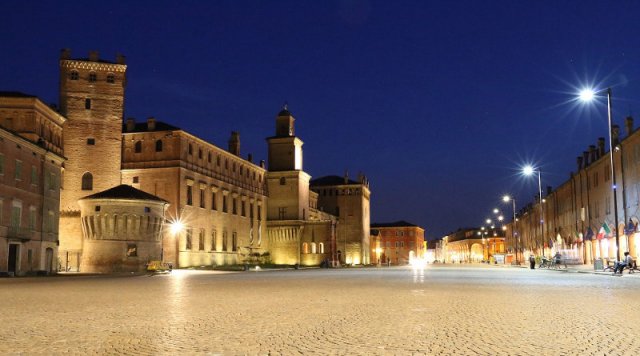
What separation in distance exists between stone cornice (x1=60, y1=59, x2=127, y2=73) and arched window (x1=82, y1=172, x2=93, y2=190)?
9996 millimetres

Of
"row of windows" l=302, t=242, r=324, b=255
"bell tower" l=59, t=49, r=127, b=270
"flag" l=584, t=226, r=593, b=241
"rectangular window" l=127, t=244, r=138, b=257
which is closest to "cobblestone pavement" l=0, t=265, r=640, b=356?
"rectangular window" l=127, t=244, r=138, b=257

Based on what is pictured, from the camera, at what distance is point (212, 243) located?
69312 millimetres

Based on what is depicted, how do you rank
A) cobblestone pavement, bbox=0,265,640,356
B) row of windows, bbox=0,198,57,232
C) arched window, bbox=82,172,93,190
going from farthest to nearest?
arched window, bbox=82,172,93,190 < row of windows, bbox=0,198,57,232 < cobblestone pavement, bbox=0,265,640,356

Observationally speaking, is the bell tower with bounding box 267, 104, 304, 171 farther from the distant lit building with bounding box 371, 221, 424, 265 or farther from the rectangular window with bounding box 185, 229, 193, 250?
the distant lit building with bounding box 371, 221, 424, 265

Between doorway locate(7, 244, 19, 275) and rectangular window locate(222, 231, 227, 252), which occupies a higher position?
rectangular window locate(222, 231, 227, 252)

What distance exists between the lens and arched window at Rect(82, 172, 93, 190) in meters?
60.7

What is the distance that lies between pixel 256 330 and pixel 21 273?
35.6m

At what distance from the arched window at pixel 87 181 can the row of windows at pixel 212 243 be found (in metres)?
10.0

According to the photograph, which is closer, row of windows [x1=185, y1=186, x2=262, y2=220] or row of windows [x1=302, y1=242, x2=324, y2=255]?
row of windows [x1=185, y1=186, x2=262, y2=220]

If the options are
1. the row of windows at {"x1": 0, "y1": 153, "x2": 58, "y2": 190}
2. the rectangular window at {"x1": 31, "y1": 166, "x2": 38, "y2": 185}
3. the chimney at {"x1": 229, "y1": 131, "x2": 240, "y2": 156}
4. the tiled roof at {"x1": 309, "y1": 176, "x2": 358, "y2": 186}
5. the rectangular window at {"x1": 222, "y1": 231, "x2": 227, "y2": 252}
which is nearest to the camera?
the row of windows at {"x1": 0, "y1": 153, "x2": 58, "y2": 190}

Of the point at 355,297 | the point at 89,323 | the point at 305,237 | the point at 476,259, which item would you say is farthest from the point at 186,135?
the point at 476,259

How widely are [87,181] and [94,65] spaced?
10949 mm

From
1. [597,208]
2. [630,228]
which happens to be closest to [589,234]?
[597,208]

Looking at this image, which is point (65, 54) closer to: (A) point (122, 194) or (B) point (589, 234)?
(A) point (122, 194)
